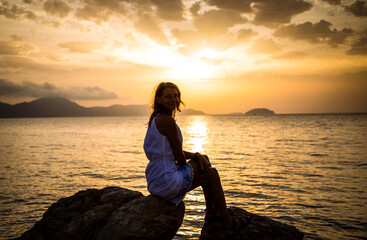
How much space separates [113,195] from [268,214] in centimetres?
617

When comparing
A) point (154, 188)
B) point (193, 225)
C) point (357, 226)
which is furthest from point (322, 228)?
point (154, 188)

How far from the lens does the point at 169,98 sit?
504cm

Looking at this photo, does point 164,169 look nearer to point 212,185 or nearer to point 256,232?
point 212,185

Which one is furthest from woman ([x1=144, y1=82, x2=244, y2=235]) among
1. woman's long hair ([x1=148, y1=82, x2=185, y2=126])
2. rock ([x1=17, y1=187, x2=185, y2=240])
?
rock ([x1=17, y1=187, x2=185, y2=240])

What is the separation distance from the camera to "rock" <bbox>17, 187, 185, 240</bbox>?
520cm

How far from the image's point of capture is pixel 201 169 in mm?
4980

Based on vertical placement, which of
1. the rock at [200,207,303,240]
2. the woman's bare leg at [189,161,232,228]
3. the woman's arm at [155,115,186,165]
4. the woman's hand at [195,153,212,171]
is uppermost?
the woman's arm at [155,115,186,165]

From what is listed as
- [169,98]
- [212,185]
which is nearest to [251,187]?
[212,185]

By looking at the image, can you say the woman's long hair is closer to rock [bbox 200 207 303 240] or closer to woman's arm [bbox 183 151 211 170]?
woman's arm [bbox 183 151 211 170]

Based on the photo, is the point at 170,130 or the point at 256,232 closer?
the point at 170,130

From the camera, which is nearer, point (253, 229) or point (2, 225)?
point (253, 229)

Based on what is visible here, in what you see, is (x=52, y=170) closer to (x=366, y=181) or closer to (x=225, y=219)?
(x=225, y=219)

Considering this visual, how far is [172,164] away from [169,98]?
→ 128cm

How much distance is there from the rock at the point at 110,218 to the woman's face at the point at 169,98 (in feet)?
6.32
